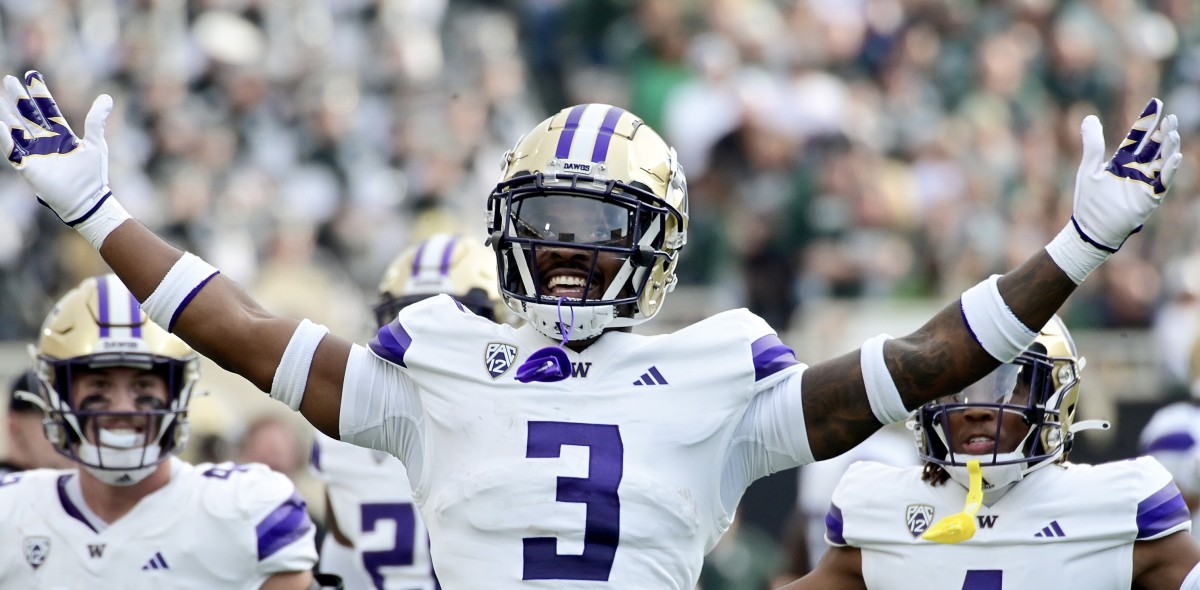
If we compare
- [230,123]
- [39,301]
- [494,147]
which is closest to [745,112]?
[494,147]

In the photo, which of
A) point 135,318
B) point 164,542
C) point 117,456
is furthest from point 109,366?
point 164,542

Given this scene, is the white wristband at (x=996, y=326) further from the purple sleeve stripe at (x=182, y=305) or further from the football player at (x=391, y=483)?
the football player at (x=391, y=483)

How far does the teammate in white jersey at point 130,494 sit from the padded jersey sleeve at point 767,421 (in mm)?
1472

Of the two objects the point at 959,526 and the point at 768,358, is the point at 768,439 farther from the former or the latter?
the point at 959,526

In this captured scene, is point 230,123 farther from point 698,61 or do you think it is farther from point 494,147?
point 698,61

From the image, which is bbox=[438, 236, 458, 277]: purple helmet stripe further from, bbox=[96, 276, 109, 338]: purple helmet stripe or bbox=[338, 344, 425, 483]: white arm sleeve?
bbox=[338, 344, 425, 483]: white arm sleeve

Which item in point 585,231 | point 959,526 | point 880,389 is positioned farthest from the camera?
point 959,526

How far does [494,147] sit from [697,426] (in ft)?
24.5

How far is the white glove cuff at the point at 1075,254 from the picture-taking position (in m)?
3.59

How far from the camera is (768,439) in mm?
3916

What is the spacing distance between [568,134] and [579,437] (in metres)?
0.67

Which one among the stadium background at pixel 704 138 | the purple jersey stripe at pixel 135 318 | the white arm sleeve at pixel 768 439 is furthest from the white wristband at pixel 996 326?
the stadium background at pixel 704 138

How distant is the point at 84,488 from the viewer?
505cm

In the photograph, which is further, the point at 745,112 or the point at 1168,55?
the point at 1168,55
